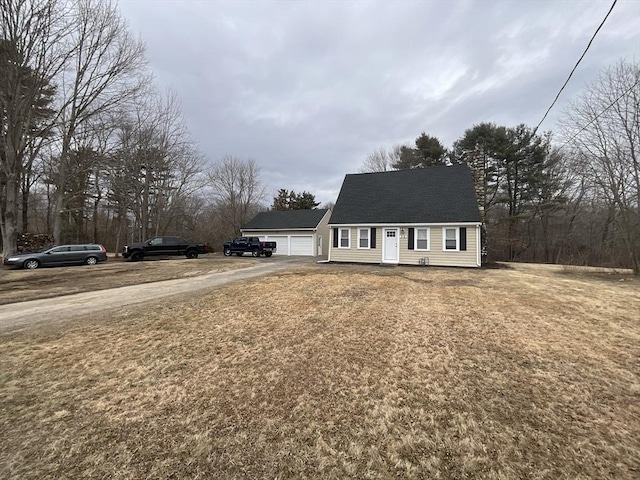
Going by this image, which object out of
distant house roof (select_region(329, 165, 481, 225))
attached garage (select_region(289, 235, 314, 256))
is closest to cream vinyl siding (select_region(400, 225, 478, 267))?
distant house roof (select_region(329, 165, 481, 225))

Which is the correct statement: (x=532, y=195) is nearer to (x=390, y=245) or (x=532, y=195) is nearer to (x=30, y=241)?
(x=390, y=245)

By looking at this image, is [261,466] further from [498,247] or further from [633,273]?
[498,247]

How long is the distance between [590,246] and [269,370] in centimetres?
2691

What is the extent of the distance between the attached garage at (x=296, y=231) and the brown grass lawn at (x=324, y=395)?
64.4 feet

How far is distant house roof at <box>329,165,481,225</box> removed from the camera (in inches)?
659

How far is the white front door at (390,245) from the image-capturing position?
17.4 meters

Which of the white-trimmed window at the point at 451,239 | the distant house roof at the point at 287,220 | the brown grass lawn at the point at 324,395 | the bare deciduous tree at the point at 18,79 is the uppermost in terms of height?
the bare deciduous tree at the point at 18,79

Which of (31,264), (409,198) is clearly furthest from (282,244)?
(31,264)

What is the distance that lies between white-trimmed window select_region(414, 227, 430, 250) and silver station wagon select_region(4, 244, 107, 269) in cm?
1852

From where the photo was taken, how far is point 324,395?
3500 millimetres

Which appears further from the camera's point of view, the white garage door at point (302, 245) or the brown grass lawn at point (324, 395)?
the white garage door at point (302, 245)

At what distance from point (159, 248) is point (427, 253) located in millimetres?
17311

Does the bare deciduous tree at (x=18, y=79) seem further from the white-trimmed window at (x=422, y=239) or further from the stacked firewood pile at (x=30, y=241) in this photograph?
the white-trimmed window at (x=422, y=239)

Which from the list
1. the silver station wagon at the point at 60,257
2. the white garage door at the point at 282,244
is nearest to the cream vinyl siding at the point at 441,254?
the white garage door at the point at 282,244
